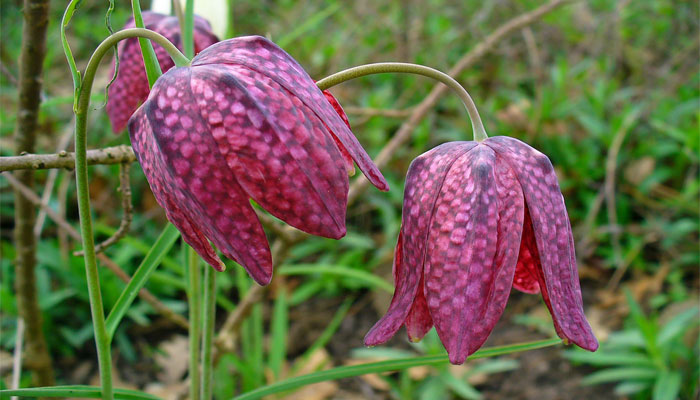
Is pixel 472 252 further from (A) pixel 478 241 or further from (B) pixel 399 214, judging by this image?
(B) pixel 399 214

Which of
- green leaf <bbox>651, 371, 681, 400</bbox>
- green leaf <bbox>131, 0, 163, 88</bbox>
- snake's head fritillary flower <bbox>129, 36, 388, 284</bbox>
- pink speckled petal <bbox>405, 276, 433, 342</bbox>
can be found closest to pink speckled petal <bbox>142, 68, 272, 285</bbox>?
snake's head fritillary flower <bbox>129, 36, 388, 284</bbox>

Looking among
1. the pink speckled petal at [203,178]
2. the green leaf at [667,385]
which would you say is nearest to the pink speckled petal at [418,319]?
the pink speckled petal at [203,178]

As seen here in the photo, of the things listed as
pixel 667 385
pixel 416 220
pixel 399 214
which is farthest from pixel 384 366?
pixel 399 214

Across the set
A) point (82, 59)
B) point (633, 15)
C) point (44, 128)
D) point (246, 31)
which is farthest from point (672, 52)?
point (82, 59)

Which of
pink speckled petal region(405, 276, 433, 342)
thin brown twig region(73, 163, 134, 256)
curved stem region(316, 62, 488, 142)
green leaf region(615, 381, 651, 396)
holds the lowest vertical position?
green leaf region(615, 381, 651, 396)

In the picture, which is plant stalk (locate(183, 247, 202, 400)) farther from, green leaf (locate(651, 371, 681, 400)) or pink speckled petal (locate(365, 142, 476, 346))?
green leaf (locate(651, 371, 681, 400))
